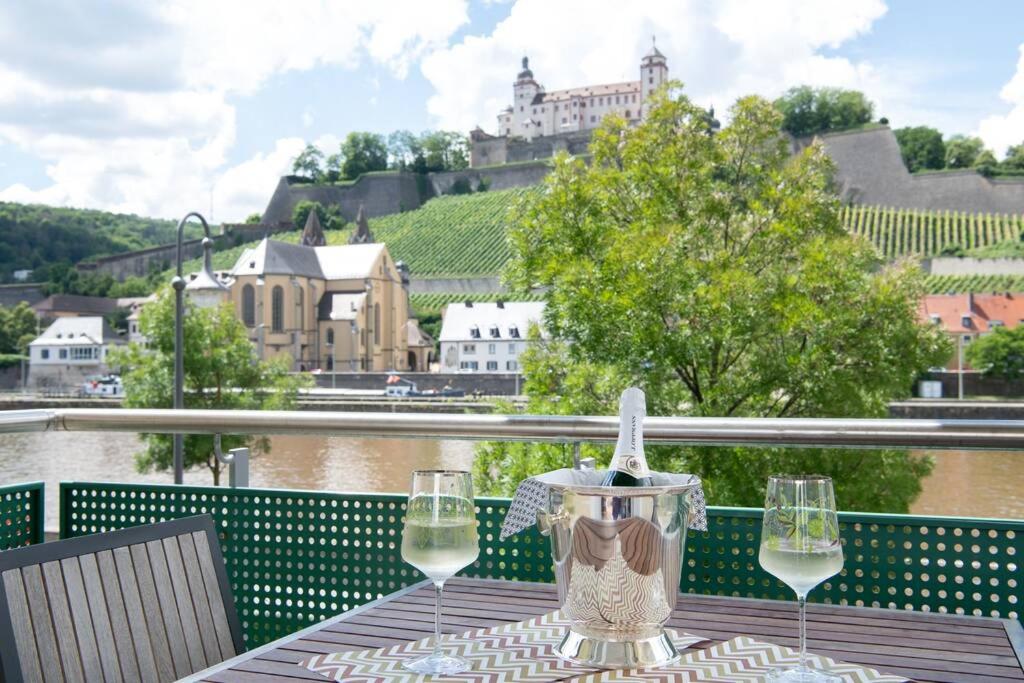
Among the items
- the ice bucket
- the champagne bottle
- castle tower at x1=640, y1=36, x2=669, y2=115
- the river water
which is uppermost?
castle tower at x1=640, y1=36, x2=669, y2=115

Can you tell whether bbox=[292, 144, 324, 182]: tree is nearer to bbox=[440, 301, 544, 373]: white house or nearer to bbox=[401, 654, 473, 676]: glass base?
bbox=[440, 301, 544, 373]: white house

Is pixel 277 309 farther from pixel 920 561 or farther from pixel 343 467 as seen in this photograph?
pixel 920 561

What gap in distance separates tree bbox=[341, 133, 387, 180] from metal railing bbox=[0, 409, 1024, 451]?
91.8m

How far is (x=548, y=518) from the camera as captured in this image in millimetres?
1147

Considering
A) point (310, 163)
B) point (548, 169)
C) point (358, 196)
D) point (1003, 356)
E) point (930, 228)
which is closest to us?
point (1003, 356)

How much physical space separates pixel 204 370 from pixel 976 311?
36.4 meters

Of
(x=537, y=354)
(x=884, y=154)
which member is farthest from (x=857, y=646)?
(x=884, y=154)

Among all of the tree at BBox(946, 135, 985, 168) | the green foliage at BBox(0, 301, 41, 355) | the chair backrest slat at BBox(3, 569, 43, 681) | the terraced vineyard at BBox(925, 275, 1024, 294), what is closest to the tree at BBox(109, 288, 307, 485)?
the chair backrest slat at BBox(3, 569, 43, 681)

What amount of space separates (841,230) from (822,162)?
874 millimetres

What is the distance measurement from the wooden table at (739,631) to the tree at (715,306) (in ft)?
24.9

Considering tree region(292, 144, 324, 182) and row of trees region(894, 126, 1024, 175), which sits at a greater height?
tree region(292, 144, 324, 182)

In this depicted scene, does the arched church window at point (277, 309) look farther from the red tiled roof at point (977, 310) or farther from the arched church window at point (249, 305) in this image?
the red tiled roof at point (977, 310)

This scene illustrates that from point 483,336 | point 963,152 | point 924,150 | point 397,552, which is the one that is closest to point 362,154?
point 483,336

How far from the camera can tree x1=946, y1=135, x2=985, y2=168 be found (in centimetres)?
6919
